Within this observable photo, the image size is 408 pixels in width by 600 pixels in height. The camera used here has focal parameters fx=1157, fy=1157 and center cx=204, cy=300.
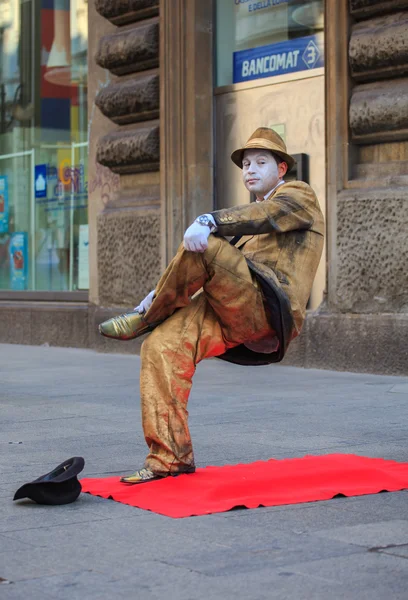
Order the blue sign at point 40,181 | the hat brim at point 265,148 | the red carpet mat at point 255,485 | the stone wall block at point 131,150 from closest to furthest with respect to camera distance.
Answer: the red carpet mat at point 255,485, the hat brim at point 265,148, the stone wall block at point 131,150, the blue sign at point 40,181

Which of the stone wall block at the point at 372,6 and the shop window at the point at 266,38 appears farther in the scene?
the shop window at the point at 266,38

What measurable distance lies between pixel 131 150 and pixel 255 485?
6761 millimetres

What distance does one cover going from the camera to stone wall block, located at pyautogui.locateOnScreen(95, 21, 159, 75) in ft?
34.5

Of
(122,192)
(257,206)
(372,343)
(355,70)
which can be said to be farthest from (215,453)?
(122,192)

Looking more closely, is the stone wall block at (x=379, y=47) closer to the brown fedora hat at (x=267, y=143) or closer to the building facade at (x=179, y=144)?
the building facade at (x=179, y=144)

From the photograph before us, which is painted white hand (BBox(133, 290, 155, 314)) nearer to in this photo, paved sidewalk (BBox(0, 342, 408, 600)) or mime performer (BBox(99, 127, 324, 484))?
mime performer (BBox(99, 127, 324, 484))

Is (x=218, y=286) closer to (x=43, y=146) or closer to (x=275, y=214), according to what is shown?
(x=275, y=214)

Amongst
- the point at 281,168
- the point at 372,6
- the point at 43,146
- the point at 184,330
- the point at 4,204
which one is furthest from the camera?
the point at 4,204

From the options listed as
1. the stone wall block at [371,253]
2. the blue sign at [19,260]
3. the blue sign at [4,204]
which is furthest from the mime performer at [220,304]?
the blue sign at [4,204]

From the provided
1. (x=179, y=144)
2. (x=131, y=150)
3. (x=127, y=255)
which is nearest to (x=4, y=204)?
(x=127, y=255)

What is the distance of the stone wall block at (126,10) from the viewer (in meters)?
10.6

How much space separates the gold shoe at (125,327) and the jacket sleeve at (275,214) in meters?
0.52

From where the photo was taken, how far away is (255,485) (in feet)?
14.1

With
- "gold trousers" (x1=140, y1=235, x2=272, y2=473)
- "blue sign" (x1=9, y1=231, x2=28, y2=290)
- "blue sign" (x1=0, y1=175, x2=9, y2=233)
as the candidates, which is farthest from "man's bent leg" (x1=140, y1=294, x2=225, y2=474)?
"blue sign" (x1=0, y1=175, x2=9, y2=233)
